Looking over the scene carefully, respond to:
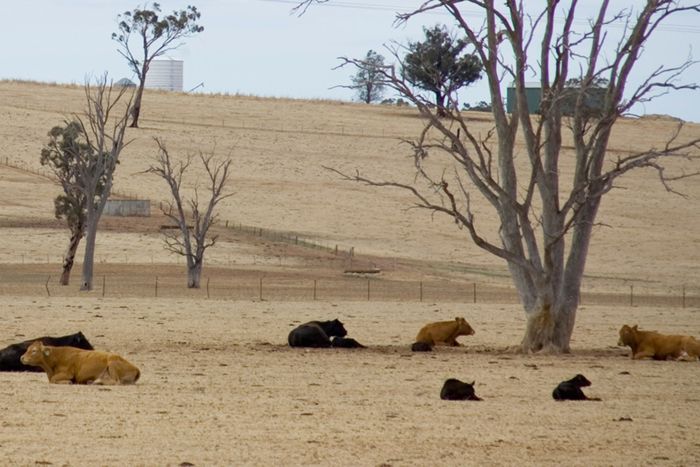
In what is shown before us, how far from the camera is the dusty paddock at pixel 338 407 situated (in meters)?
11.2

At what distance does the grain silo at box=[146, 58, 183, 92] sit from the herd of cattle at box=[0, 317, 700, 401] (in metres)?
145

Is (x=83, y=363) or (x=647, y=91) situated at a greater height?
(x=647, y=91)

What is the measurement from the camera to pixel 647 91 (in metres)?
21.9

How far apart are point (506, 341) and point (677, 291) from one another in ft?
73.6

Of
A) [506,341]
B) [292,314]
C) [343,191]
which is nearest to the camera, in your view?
[506,341]

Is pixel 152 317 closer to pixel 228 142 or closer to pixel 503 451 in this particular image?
pixel 503 451

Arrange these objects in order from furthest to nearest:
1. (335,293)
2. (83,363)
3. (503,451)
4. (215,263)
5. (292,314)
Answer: (215,263), (335,293), (292,314), (83,363), (503,451)

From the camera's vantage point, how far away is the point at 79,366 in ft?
51.2

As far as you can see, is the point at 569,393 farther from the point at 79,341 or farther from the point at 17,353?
the point at 17,353

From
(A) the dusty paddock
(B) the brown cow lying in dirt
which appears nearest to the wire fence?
(A) the dusty paddock

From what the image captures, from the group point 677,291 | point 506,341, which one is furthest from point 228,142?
point 506,341

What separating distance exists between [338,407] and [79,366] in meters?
3.45

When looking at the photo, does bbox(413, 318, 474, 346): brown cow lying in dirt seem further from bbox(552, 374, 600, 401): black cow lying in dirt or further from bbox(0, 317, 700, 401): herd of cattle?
bbox(552, 374, 600, 401): black cow lying in dirt

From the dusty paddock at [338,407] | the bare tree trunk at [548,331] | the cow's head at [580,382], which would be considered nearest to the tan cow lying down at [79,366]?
the dusty paddock at [338,407]
